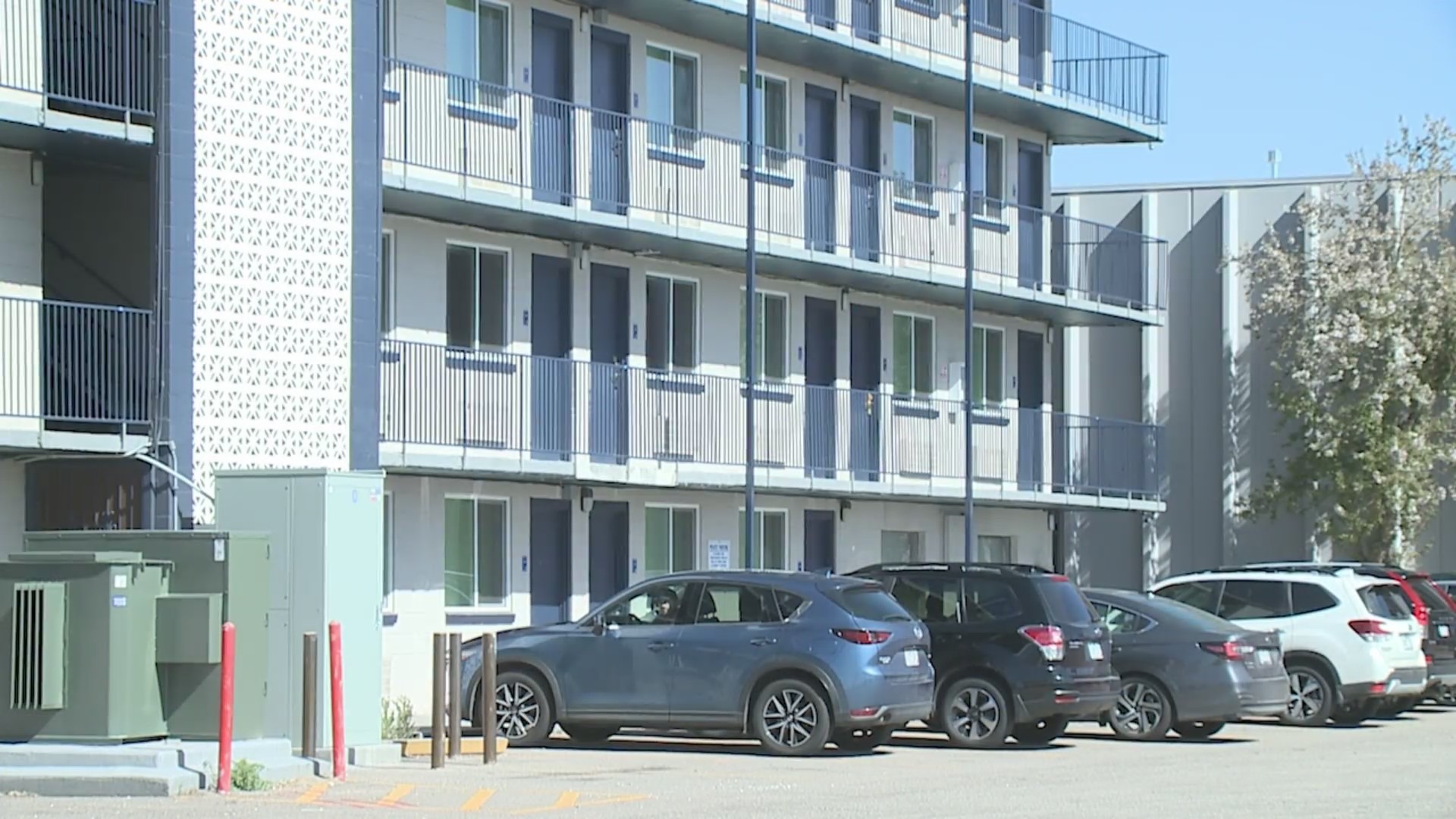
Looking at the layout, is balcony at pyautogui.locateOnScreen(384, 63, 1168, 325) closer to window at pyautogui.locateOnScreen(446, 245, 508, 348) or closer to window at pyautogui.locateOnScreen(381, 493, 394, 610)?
window at pyautogui.locateOnScreen(446, 245, 508, 348)

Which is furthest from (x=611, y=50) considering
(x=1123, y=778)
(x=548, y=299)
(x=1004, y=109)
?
(x=1123, y=778)

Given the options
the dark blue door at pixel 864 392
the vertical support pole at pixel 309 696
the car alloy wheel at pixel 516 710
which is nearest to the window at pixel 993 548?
the dark blue door at pixel 864 392

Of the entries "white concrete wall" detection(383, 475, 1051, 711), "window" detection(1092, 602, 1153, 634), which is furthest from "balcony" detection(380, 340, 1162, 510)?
"window" detection(1092, 602, 1153, 634)

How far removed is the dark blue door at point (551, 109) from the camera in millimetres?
30766

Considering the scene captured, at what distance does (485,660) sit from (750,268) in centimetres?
1034

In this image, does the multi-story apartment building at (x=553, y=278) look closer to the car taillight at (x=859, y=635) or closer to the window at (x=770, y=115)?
the window at (x=770, y=115)

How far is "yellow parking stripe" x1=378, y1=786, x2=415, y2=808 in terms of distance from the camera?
17484 millimetres

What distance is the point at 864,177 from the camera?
121 ft

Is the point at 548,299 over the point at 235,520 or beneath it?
over

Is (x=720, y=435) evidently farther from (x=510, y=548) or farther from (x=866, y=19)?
(x=866, y=19)

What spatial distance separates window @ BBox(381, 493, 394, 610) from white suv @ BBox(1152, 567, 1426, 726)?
30.3 ft

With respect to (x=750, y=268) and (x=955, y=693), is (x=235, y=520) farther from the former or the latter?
(x=750, y=268)

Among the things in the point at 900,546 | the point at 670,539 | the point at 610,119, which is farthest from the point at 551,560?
the point at 900,546

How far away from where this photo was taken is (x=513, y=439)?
30.2m
